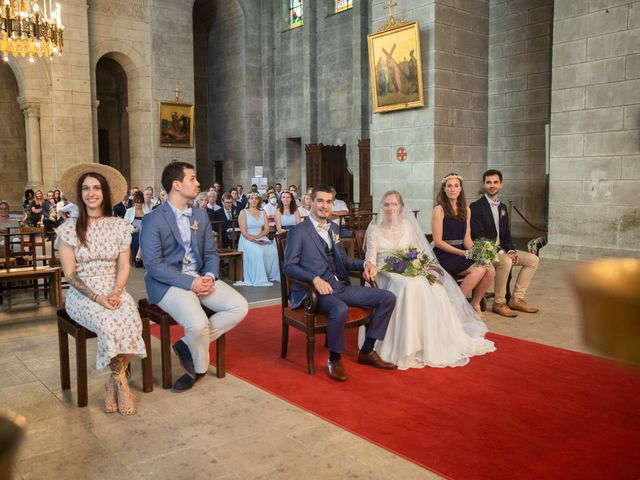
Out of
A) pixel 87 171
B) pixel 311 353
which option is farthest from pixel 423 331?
pixel 87 171

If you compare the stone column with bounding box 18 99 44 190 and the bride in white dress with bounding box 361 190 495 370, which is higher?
the stone column with bounding box 18 99 44 190

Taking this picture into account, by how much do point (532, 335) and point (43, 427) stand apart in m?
4.06

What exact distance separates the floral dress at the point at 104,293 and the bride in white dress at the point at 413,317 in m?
1.93

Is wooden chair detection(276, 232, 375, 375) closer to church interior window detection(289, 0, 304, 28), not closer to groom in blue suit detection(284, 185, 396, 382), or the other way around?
groom in blue suit detection(284, 185, 396, 382)

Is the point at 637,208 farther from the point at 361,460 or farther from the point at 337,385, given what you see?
the point at 361,460

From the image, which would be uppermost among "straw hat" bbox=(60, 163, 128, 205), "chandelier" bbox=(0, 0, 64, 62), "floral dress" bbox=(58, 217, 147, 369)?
"chandelier" bbox=(0, 0, 64, 62)

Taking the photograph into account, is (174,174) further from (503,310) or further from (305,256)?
(503,310)

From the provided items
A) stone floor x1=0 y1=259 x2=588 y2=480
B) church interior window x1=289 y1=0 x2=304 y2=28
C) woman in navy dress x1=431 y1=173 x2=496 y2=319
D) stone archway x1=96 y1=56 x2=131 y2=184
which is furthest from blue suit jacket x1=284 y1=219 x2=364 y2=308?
stone archway x1=96 y1=56 x2=131 y2=184


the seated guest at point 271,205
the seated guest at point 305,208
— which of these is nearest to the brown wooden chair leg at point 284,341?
the seated guest at point 305,208

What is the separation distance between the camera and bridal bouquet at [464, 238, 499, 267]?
5.86 metres

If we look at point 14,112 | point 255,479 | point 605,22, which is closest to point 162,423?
point 255,479

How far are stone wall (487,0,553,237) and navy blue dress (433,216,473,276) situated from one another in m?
8.07

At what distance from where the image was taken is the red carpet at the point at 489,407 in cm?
305

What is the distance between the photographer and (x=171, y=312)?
4168 mm
